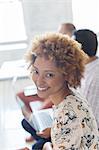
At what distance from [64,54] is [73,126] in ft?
0.97

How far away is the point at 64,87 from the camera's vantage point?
131 centimetres

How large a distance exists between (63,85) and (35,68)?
0.48ft

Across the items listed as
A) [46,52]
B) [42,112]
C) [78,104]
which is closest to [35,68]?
[46,52]

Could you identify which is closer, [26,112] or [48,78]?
[48,78]

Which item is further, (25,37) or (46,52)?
(25,37)

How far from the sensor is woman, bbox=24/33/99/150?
1.22m

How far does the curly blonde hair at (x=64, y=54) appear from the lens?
4.17 ft

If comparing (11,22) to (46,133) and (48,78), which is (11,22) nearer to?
(46,133)

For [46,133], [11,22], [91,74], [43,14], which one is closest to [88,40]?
[91,74]

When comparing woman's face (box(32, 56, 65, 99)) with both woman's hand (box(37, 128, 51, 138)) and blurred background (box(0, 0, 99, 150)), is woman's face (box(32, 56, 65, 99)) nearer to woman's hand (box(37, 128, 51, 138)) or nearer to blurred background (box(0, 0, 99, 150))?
woman's hand (box(37, 128, 51, 138))

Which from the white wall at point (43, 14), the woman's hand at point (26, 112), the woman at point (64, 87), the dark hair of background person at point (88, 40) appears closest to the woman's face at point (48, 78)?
the woman at point (64, 87)

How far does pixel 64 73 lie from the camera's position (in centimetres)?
127

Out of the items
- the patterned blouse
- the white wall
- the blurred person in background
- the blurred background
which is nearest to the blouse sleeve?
the patterned blouse

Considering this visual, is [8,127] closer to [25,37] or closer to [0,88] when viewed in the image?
[0,88]
